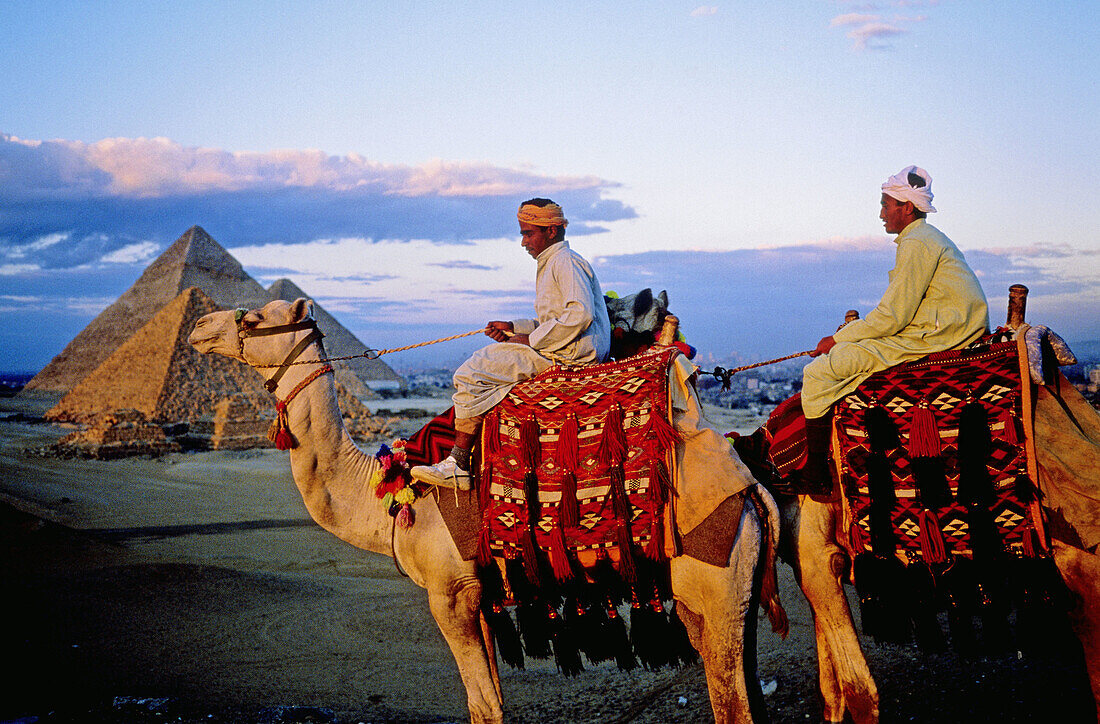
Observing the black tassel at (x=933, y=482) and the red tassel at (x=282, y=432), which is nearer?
the black tassel at (x=933, y=482)

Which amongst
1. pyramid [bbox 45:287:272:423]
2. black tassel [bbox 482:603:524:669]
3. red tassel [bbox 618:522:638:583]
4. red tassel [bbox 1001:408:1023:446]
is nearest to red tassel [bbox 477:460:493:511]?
black tassel [bbox 482:603:524:669]

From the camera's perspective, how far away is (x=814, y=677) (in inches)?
201

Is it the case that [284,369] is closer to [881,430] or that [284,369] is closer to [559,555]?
[559,555]

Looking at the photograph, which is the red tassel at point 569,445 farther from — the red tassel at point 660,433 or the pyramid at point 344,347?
the pyramid at point 344,347

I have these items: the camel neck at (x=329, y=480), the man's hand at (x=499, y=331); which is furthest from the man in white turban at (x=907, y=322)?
the camel neck at (x=329, y=480)

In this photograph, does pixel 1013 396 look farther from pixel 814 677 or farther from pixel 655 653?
pixel 814 677

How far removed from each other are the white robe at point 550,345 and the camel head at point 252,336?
1.03 m

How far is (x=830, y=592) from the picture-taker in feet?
13.1

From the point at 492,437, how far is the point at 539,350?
453 millimetres

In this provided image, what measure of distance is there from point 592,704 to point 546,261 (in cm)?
294

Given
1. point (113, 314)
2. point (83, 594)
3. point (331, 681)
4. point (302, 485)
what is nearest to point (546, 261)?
point (302, 485)

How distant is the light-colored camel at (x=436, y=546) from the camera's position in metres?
3.25

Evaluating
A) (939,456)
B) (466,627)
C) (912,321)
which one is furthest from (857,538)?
(466,627)

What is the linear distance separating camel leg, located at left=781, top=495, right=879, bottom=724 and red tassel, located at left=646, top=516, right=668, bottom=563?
3.24 feet
